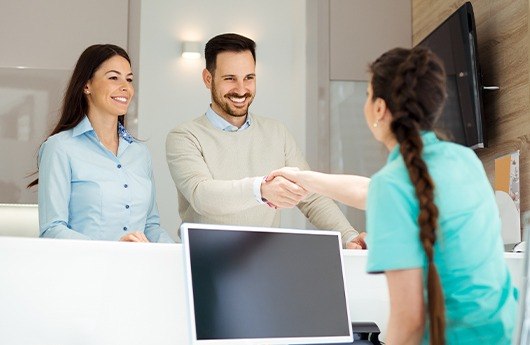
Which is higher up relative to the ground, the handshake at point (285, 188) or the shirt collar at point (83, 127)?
the shirt collar at point (83, 127)

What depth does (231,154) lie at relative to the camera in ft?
10.7

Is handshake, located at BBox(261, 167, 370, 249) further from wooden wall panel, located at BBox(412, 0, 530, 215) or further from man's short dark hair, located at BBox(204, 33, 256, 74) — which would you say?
wooden wall panel, located at BBox(412, 0, 530, 215)

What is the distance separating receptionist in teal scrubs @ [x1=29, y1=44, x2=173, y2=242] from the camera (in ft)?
8.64

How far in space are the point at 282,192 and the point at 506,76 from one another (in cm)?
142

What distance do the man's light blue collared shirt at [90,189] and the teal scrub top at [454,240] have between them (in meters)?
Answer: 1.33

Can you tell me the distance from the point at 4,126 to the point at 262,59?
1.61 meters

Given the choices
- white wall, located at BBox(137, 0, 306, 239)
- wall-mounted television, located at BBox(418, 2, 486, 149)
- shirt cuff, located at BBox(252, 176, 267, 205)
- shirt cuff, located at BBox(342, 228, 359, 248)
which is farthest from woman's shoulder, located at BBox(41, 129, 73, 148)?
white wall, located at BBox(137, 0, 306, 239)

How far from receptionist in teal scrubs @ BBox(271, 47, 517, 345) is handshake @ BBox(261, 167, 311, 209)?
3.26 ft

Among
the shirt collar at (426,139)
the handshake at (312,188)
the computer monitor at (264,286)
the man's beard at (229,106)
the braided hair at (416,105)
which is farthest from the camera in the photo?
the man's beard at (229,106)

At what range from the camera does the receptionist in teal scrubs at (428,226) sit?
143 cm

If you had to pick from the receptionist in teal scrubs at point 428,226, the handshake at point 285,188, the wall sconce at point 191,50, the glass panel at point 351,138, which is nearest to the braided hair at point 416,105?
the receptionist in teal scrubs at point 428,226

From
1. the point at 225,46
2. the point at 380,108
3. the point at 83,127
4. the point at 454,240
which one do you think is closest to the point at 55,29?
the point at 225,46

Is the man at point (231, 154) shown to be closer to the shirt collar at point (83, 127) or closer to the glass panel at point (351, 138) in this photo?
the shirt collar at point (83, 127)

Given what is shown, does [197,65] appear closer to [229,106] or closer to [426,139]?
[229,106]
